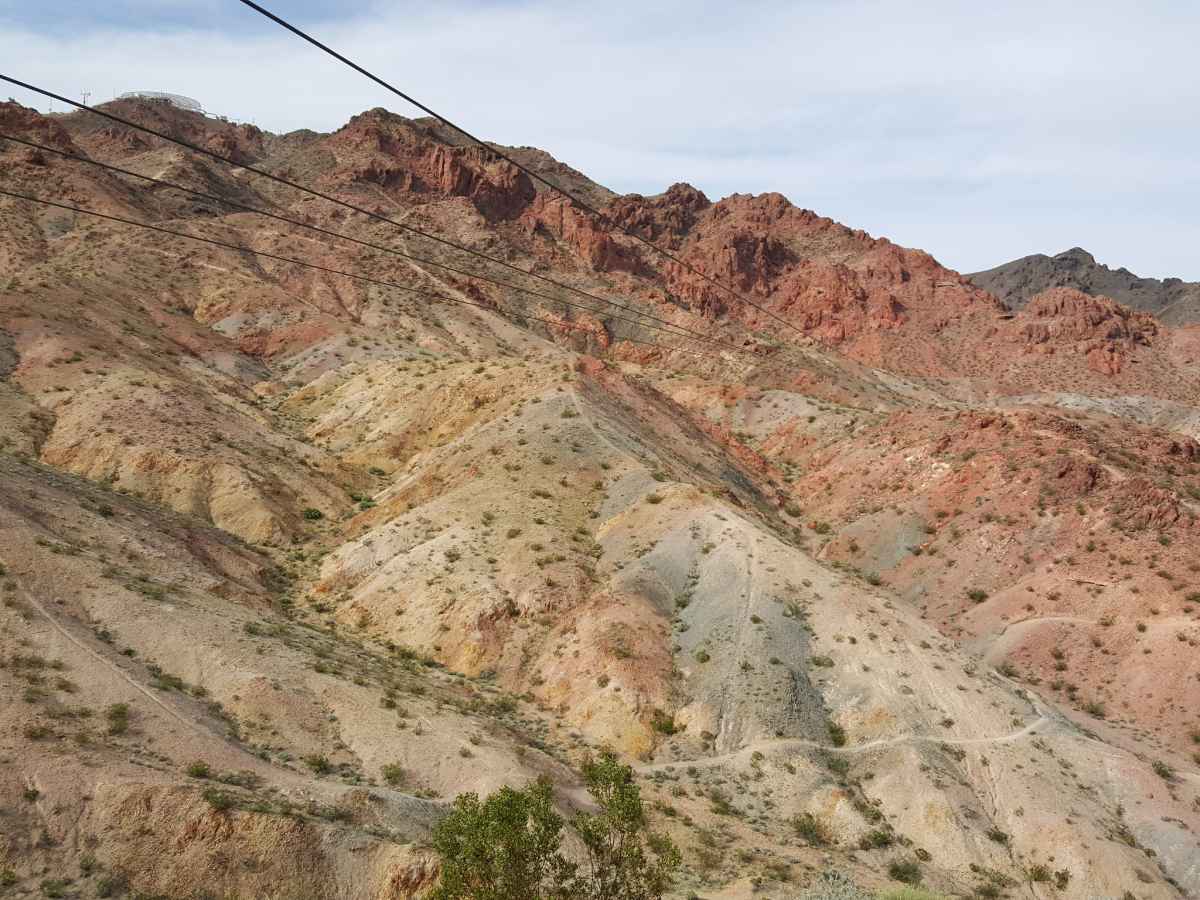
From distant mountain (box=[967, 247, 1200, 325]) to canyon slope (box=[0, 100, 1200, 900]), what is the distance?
13203cm

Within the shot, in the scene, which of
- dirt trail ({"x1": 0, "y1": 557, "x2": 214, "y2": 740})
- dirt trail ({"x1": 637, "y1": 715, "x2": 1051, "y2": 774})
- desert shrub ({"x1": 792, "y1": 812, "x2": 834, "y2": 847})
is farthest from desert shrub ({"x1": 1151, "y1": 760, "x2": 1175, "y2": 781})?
dirt trail ({"x1": 0, "y1": 557, "x2": 214, "y2": 740})

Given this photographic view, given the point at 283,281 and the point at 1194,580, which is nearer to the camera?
the point at 1194,580

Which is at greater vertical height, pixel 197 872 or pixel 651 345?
pixel 651 345

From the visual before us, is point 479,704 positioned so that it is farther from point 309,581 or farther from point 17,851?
point 17,851

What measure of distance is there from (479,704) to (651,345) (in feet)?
244

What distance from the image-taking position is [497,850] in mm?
13195

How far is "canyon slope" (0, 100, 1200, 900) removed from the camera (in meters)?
20.2

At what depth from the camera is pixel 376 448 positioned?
49156mm

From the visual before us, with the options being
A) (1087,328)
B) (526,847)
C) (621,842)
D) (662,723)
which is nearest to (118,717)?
(526,847)

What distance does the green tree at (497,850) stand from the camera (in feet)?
43.4

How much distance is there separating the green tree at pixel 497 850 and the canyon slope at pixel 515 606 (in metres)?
5.46

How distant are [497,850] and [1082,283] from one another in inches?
7868

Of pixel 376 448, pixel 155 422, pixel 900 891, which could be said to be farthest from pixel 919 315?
pixel 900 891

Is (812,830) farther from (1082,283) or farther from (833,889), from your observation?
(1082,283)
